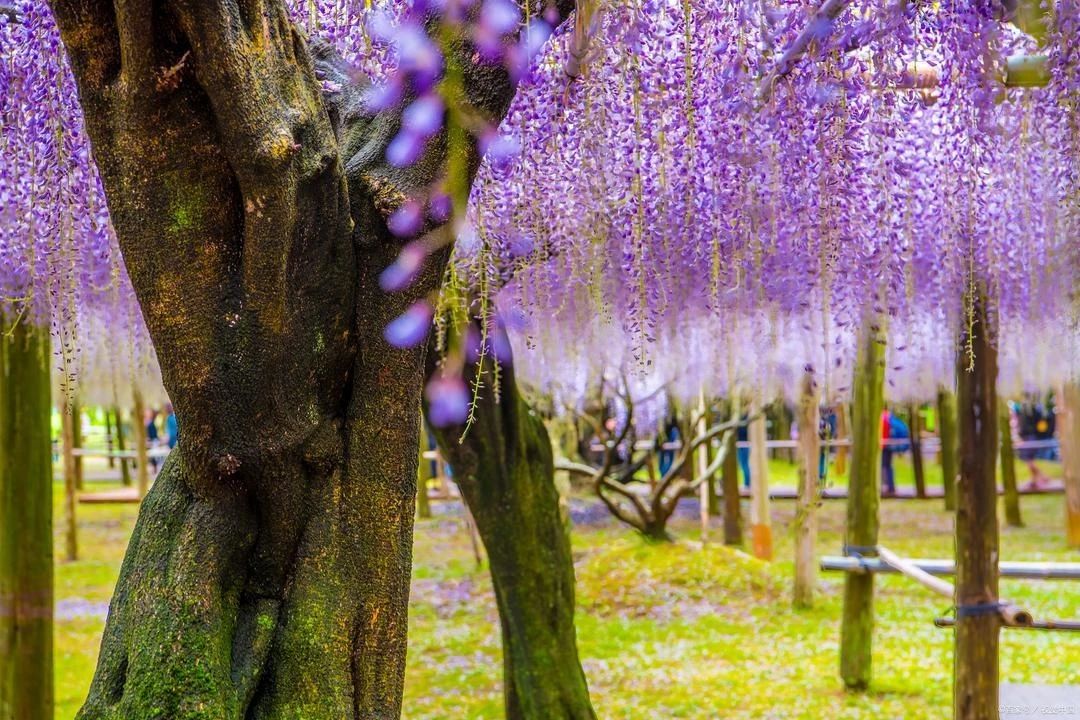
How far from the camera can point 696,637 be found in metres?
7.45

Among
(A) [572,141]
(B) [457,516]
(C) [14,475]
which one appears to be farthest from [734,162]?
(B) [457,516]

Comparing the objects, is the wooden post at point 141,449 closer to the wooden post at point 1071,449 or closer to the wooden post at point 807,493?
the wooden post at point 807,493

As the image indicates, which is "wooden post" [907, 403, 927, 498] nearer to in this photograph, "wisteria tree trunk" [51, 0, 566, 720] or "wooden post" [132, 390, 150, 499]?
"wooden post" [132, 390, 150, 499]

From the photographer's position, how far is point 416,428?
87.6 inches

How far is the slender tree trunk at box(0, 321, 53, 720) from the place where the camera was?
4281mm

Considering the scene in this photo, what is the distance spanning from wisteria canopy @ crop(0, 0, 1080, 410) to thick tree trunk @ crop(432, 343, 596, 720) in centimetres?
54

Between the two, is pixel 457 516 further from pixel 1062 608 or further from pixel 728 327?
pixel 728 327

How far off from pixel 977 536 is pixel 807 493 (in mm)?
3763

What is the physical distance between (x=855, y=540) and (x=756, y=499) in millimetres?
3440

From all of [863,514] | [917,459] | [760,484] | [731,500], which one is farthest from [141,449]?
[917,459]

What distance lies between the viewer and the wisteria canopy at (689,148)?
9.00ft

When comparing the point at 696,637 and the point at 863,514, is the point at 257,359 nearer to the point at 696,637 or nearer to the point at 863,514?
the point at 863,514

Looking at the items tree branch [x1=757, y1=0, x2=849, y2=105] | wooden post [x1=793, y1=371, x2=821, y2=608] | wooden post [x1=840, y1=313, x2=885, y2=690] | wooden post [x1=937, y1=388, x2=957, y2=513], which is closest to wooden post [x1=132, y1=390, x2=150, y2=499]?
wooden post [x1=793, y1=371, x2=821, y2=608]

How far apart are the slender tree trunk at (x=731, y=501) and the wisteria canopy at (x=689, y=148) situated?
6.63 metres
